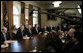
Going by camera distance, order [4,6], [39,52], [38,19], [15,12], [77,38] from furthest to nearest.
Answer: [38,19] < [15,12] < [4,6] < [39,52] < [77,38]

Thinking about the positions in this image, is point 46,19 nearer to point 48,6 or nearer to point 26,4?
point 48,6

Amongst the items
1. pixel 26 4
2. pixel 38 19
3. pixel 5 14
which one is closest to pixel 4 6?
pixel 5 14

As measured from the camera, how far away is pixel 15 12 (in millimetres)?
7141

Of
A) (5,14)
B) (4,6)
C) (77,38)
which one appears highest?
(4,6)

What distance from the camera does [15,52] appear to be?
2.57 meters

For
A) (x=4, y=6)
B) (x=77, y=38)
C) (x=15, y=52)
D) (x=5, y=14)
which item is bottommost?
(x=15, y=52)

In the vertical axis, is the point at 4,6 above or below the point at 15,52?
above

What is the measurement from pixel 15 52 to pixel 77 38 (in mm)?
1284

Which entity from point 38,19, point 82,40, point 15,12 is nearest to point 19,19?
point 15,12

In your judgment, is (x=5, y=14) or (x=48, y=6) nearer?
(x=5, y=14)

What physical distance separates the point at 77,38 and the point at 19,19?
18.0ft

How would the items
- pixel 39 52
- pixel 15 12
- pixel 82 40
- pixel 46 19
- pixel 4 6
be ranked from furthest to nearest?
pixel 46 19 < pixel 15 12 < pixel 4 6 < pixel 39 52 < pixel 82 40

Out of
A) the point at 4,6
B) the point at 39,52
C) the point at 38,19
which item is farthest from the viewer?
the point at 38,19

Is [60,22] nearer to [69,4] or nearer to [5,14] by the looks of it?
[69,4]
